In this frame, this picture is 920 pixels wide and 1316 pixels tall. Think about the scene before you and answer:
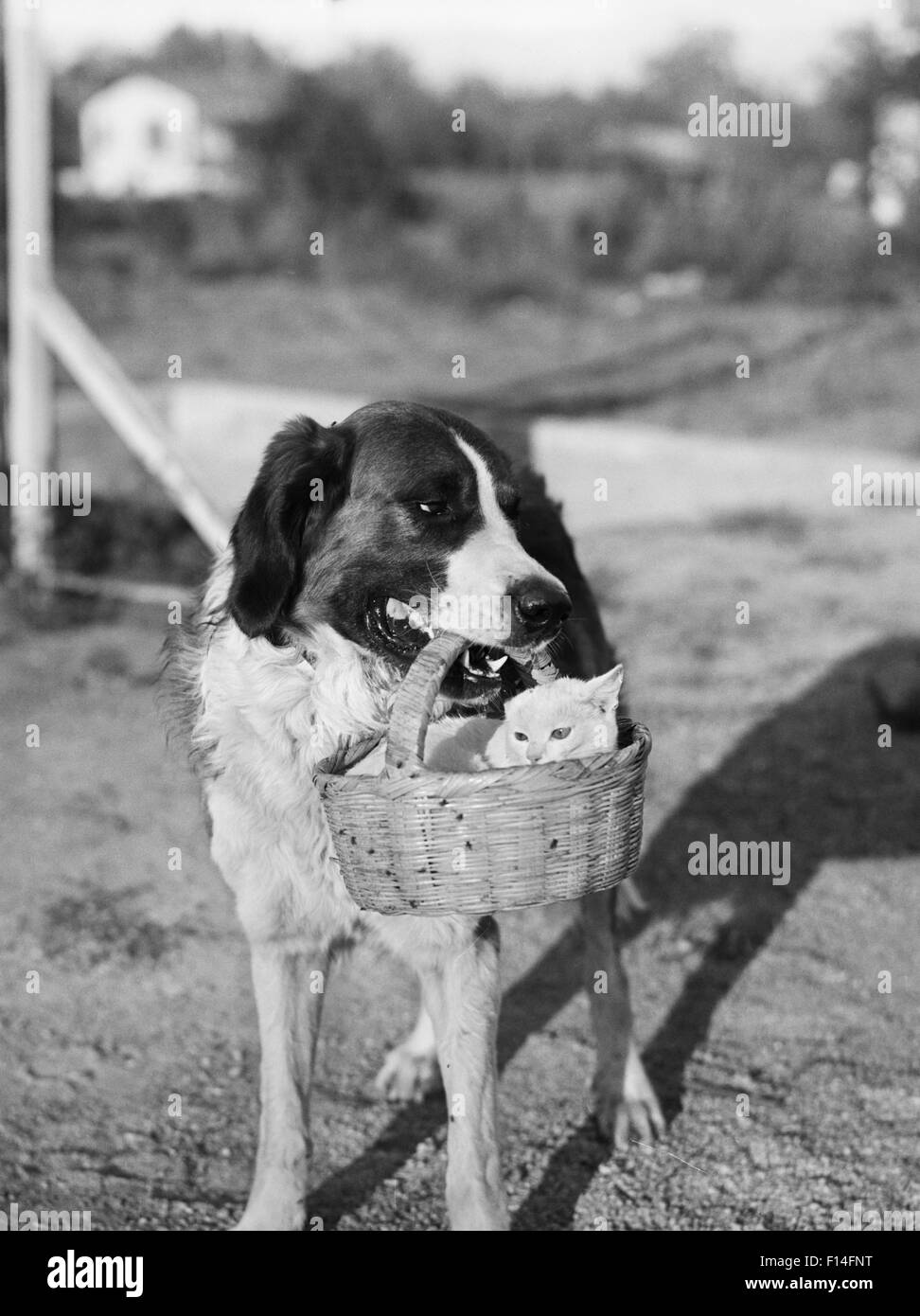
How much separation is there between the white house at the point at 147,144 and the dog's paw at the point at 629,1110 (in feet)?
108

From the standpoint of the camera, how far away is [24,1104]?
4.01 meters

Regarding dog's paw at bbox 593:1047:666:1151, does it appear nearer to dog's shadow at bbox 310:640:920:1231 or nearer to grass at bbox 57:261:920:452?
dog's shadow at bbox 310:640:920:1231

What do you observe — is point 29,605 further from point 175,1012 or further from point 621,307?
point 621,307

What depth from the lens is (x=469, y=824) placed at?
2934mm

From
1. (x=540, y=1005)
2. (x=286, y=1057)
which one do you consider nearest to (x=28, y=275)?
(x=540, y=1005)

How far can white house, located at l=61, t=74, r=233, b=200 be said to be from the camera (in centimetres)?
3644

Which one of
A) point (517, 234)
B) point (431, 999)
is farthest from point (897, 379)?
point (431, 999)

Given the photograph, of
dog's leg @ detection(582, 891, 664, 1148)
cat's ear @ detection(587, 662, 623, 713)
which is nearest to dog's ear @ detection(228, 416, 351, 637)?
cat's ear @ detection(587, 662, 623, 713)

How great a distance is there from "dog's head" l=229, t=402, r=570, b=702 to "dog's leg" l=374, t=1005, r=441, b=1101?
3.92ft

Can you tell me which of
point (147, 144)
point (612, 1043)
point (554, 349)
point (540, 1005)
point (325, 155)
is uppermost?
point (147, 144)

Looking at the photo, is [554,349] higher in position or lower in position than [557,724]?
higher

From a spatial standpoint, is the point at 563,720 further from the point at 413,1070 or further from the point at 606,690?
the point at 413,1070

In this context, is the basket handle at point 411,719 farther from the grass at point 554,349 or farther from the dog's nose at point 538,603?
the grass at point 554,349

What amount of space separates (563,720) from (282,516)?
0.82 meters
